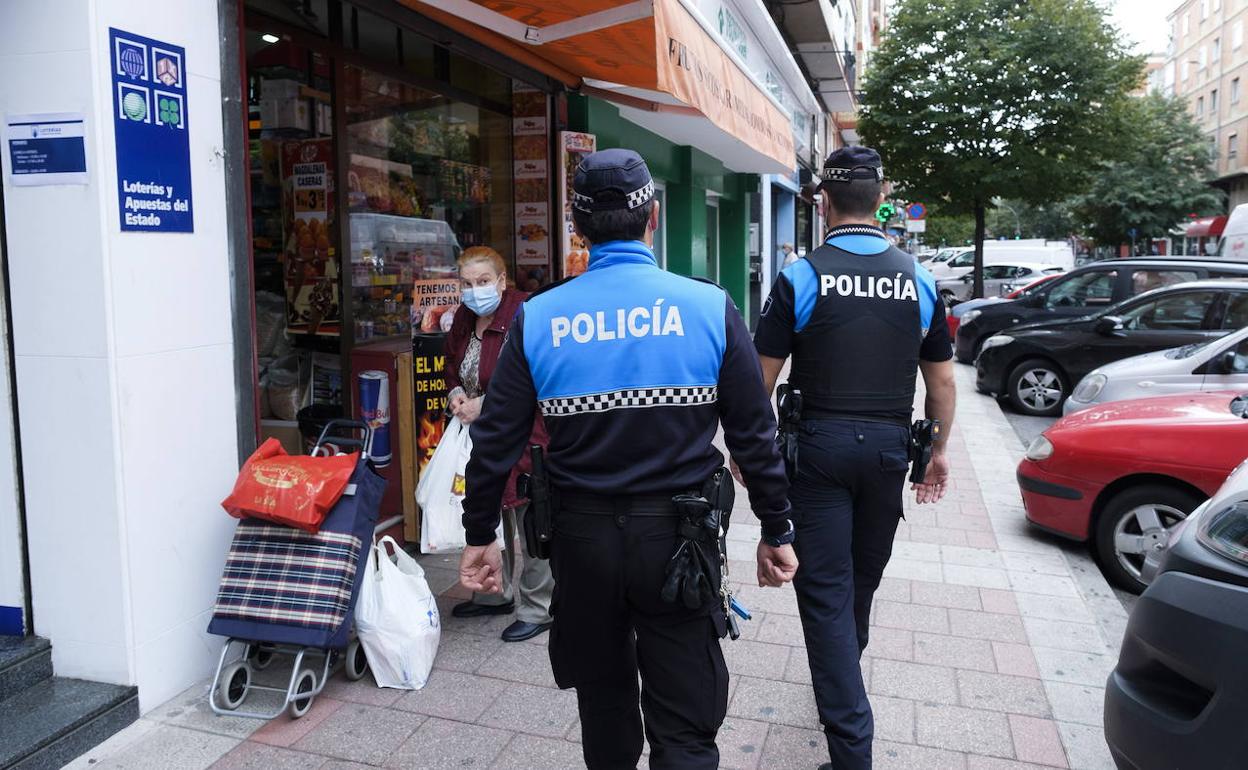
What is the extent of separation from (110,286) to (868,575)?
9.13 feet

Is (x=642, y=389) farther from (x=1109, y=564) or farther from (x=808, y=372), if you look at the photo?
(x=1109, y=564)

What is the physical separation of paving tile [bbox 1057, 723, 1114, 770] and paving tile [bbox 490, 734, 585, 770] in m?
1.72

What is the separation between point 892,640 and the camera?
451 cm

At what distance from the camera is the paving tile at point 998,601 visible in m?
4.90

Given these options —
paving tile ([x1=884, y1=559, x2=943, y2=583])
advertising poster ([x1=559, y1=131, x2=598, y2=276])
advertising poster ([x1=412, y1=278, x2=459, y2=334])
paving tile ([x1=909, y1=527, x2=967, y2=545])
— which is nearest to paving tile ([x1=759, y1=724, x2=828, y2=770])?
paving tile ([x1=884, y1=559, x2=943, y2=583])

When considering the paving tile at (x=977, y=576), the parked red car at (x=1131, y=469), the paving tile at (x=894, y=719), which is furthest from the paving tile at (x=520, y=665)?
the parked red car at (x=1131, y=469)

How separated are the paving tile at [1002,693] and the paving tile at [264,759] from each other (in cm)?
247

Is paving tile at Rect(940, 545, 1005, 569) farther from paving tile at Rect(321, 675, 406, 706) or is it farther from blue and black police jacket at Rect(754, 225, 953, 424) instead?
paving tile at Rect(321, 675, 406, 706)

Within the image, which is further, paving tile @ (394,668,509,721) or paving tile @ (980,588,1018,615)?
paving tile @ (980,588,1018,615)

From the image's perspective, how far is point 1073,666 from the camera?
421 centimetres

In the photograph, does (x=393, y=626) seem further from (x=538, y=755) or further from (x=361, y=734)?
(x=538, y=755)

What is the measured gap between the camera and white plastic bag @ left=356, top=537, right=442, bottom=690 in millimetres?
3926

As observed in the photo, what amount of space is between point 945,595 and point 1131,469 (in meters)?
1.29

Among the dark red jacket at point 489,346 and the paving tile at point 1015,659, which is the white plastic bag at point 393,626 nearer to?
the dark red jacket at point 489,346
